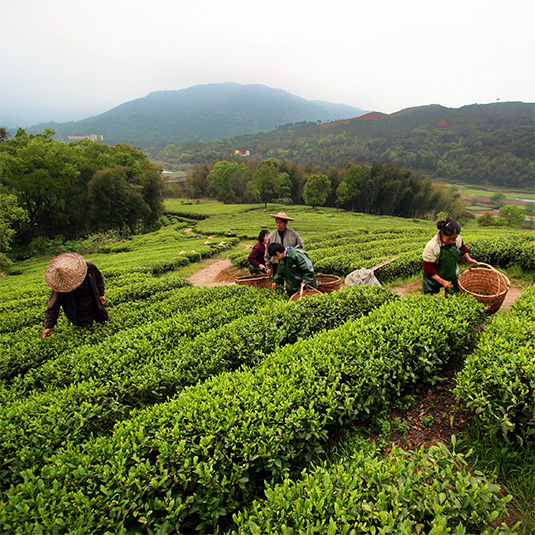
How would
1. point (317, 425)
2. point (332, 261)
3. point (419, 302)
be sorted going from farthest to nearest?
point (332, 261) < point (419, 302) < point (317, 425)

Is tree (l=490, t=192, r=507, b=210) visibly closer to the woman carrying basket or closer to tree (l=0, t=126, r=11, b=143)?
the woman carrying basket

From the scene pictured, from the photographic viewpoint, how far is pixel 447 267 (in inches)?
205

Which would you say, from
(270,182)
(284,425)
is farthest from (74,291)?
(270,182)

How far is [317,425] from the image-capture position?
2.88 meters

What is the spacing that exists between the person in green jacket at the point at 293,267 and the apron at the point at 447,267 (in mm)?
2269

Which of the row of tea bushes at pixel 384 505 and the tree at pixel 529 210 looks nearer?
the row of tea bushes at pixel 384 505

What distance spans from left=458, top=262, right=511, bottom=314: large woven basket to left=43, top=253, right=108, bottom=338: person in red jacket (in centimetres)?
659

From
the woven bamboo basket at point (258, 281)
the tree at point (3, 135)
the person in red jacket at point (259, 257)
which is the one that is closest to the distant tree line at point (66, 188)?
the tree at point (3, 135)

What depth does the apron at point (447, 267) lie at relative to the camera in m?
5.10

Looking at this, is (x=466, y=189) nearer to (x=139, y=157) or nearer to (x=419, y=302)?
(x=139, y=157)

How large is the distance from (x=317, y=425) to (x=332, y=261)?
8387mm

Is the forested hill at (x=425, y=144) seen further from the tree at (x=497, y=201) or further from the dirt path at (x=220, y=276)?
the dirt path at (x=220, y=276)

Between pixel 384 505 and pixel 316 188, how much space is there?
52432mm

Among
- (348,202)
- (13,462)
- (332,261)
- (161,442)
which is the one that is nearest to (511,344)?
(161,442)
